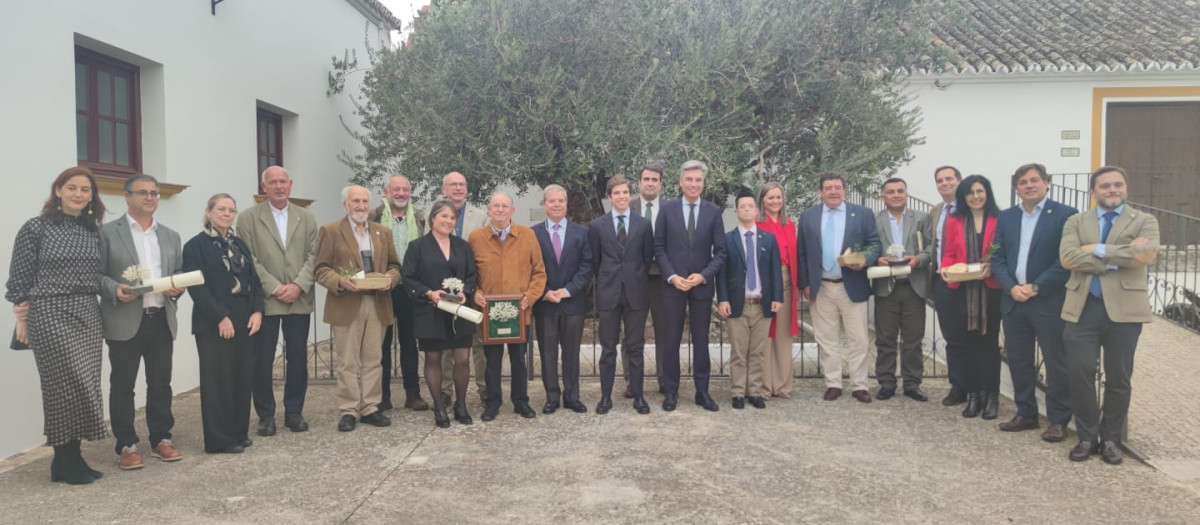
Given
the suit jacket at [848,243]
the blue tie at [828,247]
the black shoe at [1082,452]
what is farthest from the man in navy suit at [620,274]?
the black shoe at [1082,452]

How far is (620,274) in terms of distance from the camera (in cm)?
578

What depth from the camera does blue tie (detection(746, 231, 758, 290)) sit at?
602 centimetres

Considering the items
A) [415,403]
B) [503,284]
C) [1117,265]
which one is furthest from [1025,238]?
[415,403]

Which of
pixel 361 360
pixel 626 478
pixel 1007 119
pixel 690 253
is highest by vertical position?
pixel 1007 119

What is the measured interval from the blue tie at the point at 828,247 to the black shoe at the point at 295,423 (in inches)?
160

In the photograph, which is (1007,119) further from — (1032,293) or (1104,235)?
(1104,235)

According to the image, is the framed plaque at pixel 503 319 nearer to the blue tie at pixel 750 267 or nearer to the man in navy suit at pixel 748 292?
the man in navy suit at pixel 748 292

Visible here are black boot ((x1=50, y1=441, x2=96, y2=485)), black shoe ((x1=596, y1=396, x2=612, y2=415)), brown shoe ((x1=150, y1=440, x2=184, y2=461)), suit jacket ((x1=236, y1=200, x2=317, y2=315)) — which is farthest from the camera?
black shoe ((x1=596, y1=396, x2=612, y2=415))

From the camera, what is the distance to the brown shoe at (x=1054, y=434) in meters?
5.05

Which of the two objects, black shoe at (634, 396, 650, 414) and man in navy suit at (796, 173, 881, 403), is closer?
black shoe at (634, 396, 650, 414)

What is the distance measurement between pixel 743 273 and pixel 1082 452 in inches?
95.6

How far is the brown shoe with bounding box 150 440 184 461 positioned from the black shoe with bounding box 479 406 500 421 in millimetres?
1945

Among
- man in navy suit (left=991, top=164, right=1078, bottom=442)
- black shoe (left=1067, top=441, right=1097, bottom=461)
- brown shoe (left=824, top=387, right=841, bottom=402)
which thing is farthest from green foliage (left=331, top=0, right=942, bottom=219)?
black shoe (left=1067, top=441, right=1097, bottom=461)

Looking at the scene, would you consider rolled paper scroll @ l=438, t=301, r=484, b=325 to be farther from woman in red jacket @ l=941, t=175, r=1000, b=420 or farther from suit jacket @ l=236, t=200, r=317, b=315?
woman in red jacket @ l=941, t=175, r=1000, b=420
